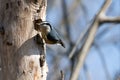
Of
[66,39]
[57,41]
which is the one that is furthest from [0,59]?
[66,39]

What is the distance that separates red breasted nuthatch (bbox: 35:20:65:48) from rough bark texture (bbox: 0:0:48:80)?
0.9 inches

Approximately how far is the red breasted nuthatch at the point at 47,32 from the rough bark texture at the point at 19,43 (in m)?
0.02

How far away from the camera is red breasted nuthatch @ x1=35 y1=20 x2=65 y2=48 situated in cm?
130

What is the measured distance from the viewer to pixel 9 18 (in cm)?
129

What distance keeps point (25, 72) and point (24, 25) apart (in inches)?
5.9

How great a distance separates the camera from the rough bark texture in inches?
50.1

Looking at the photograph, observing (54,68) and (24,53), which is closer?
(24,53)

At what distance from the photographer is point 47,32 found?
1302 millimetres

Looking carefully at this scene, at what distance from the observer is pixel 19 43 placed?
1.28 m

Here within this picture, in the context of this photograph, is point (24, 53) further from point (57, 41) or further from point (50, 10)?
point (50, 10)

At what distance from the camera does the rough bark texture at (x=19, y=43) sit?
4.17ft

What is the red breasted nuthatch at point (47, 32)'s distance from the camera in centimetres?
130

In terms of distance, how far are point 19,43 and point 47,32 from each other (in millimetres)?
97

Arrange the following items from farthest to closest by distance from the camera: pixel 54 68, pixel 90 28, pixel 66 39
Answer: pixel 66 39 < pixel 54 68 < pixel 90 28
